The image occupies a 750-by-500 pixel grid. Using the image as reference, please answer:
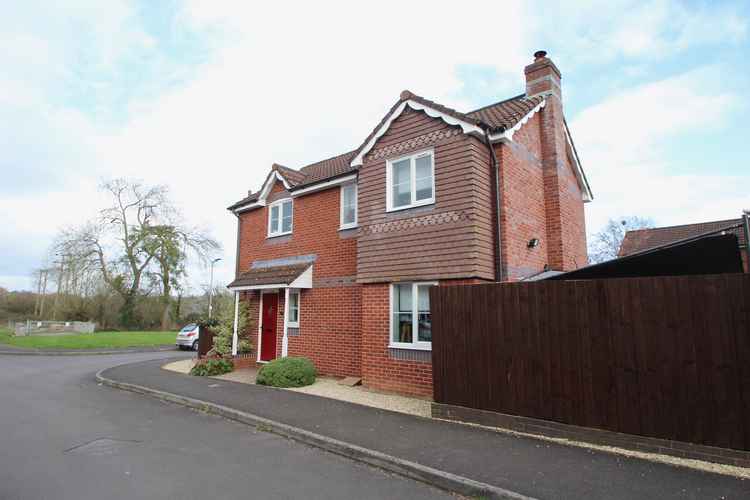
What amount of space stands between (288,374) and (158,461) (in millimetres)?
5031

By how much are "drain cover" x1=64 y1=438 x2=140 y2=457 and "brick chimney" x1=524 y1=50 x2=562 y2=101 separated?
40.2 ft

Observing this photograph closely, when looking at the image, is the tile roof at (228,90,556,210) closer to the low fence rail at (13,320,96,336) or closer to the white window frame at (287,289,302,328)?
the white window frame at (287,289,302,328)

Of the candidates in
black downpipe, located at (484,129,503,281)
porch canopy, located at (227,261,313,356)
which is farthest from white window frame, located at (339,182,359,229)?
black downpipe, located at (484,129,503,281)

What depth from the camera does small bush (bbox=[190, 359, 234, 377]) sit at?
1280 cm

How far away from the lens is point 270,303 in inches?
566

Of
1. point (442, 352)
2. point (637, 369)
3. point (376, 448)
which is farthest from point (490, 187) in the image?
point (376, 448)

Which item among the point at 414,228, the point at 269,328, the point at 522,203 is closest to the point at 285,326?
the point at 269,328

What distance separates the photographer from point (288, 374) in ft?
35.0

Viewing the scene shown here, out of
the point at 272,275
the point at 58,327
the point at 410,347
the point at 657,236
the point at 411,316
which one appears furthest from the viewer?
the point at 58,327

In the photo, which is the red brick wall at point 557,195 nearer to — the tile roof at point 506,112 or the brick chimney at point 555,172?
the brick chimney at point 555,172

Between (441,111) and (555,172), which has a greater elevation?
(441,111)

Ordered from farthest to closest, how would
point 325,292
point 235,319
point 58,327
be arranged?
point 58,327, point 235,319, point 325,292

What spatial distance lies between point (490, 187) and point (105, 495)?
332 inches

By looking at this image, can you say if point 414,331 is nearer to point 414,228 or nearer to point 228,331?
point 414,228
